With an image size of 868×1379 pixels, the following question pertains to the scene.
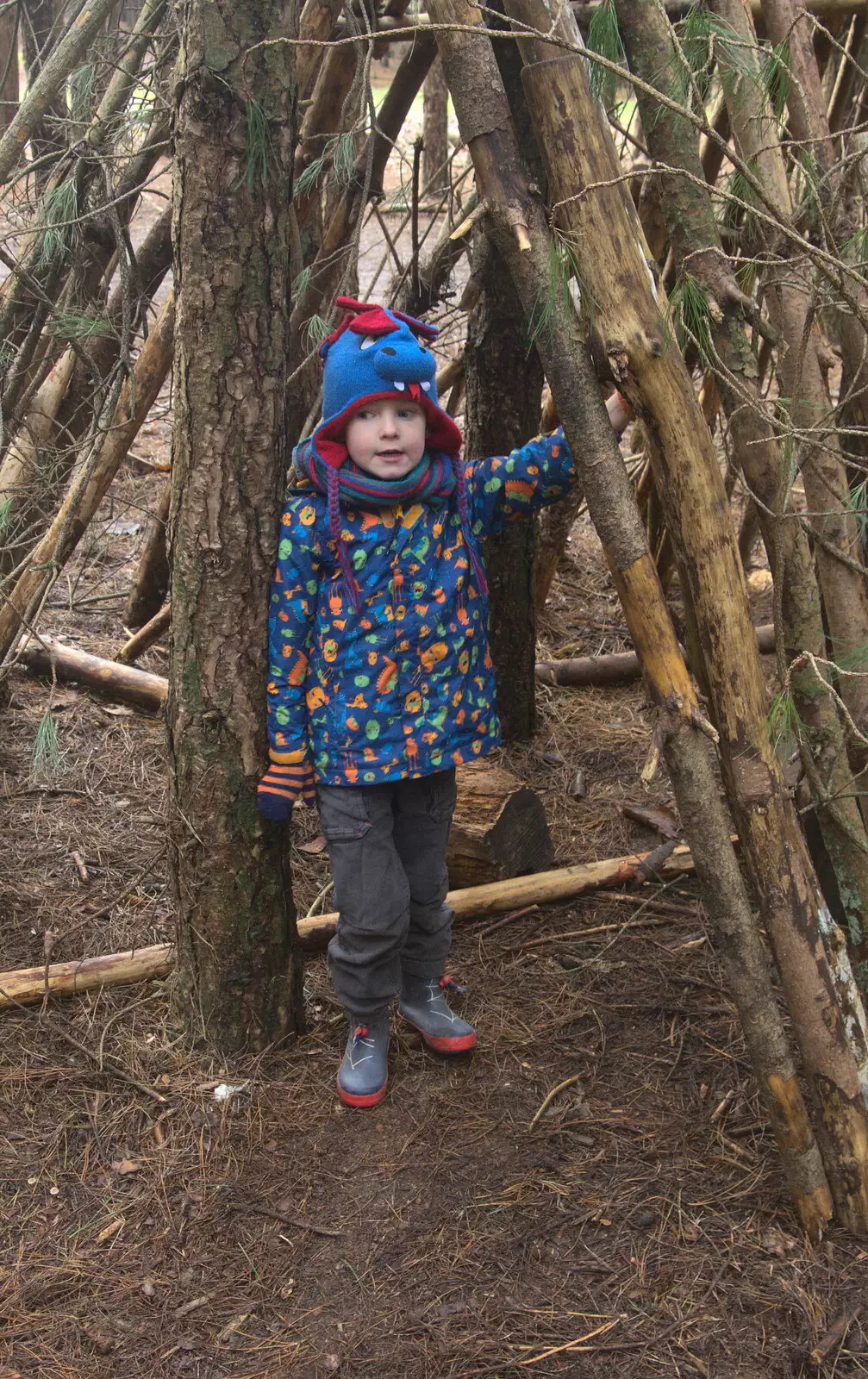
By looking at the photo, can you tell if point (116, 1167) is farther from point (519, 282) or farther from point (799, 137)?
point (799, 137)

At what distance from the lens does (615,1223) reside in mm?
2168

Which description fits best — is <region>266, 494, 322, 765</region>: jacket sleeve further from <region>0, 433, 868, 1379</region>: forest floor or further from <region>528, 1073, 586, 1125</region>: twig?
<region>528, 1073, 586, 1125</region>: twig

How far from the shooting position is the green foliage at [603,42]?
80.7 inches

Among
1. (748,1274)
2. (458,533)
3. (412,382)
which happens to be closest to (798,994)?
(748,1274)

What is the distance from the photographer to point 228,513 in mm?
2322

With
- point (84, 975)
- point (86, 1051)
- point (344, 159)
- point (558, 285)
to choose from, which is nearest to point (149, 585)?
point (344, 159)

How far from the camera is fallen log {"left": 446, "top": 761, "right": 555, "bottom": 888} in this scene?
321 centimetres

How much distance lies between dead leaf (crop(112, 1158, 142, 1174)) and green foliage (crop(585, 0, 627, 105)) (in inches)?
91.4

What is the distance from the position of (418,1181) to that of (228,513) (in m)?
1.46

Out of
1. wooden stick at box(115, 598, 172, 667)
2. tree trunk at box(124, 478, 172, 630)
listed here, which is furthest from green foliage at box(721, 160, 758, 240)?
tree trunk at box(124, 478, 172, 630)

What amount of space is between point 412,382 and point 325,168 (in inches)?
82.6

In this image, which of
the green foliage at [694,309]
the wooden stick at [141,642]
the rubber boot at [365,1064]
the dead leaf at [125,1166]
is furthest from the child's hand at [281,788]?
the wooden stick at [141,642]

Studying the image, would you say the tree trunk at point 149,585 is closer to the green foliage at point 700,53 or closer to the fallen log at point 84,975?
the fallen log at point 84,975

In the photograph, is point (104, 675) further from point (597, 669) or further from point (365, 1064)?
point (365, 1064)
